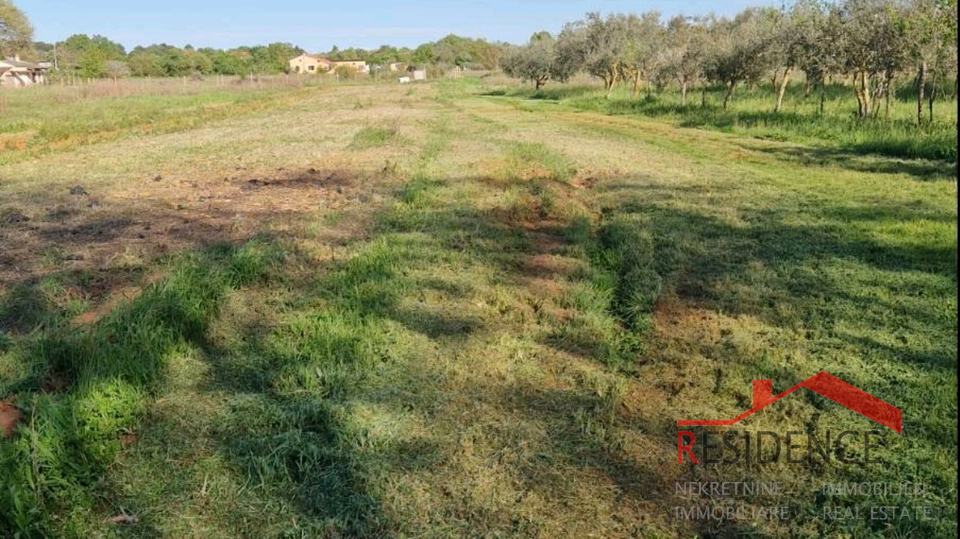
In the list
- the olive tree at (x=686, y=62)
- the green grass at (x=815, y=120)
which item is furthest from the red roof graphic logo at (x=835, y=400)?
the olive tree at (x=686, y=62)

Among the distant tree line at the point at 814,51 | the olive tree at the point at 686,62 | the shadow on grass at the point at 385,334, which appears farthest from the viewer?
the olive tree at the point at 686,62

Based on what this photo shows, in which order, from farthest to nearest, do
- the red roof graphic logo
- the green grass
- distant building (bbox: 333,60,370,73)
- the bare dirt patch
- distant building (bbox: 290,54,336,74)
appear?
distant building (bbox: 290,54,336,74)
distant building (bbox: 333,60,370,73)
the green grass
the red roof graphic logo
the bare dirt patch

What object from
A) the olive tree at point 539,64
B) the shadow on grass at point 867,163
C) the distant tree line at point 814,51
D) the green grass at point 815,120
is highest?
the olive tree at point 539,64

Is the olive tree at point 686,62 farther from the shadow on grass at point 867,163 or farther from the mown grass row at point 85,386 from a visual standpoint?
the mown grass row at point 85,386

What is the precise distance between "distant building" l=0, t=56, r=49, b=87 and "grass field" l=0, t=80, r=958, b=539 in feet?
212

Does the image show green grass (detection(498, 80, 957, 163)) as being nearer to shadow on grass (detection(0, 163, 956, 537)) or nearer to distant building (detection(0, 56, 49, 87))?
shadow on grass (detection(0, 163, 956, 537))

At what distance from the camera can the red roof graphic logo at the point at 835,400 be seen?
10.3 feet

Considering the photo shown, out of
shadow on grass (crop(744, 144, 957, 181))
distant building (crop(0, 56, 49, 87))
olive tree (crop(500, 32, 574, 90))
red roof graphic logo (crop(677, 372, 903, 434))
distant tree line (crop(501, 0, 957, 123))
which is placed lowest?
red roof graphic logo (crop(677, 372, 903, 434))

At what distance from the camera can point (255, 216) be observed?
25.3 ft

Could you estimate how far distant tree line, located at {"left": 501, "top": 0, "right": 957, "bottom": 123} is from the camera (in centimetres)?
1345

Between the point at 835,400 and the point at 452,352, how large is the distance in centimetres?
223

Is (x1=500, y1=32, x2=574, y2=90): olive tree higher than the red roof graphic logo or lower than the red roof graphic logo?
higher

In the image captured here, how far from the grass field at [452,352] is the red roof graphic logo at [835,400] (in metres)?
0.07

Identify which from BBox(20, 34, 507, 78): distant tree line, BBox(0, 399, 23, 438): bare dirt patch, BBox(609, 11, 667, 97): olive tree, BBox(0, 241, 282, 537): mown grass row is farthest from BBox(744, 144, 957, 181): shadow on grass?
BBox(20, 34, 507, 78): distant tree line
